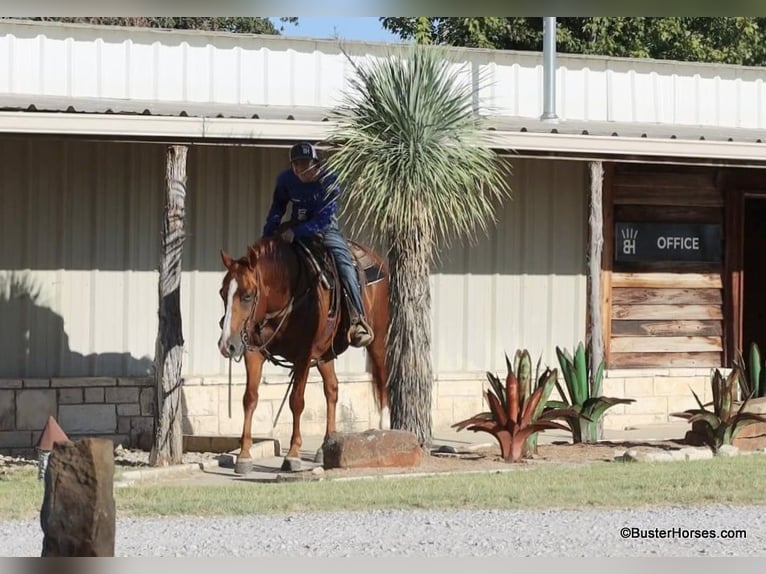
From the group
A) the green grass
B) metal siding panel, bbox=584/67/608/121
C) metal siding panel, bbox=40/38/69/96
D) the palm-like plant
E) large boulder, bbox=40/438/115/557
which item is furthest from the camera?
metal siding panel, bbox=584/67/608/121

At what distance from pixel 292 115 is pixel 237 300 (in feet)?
10.1

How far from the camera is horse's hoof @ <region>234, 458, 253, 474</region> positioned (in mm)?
12289

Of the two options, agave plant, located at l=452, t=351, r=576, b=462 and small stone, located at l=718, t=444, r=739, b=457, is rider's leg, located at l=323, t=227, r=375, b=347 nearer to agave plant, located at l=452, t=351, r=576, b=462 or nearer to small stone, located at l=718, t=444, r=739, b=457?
agave plant, located at l=452, t=351, r=576, b=462

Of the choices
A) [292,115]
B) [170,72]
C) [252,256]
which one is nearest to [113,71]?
[170,72]

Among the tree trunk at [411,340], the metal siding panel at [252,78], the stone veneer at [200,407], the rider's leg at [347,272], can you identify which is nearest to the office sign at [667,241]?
the stone veneer at [200,407]

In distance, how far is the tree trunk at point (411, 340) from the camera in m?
13.1

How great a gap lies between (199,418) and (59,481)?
25.1 ft

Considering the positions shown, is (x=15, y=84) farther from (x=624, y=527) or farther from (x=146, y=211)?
(x=624, y=527)

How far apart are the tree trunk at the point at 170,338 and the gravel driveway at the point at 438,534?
3.11m

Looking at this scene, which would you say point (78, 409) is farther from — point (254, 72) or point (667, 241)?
point (667, 241)

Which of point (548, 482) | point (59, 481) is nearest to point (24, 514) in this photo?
point (59, 481)

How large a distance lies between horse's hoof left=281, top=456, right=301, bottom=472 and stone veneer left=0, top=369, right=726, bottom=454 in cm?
223

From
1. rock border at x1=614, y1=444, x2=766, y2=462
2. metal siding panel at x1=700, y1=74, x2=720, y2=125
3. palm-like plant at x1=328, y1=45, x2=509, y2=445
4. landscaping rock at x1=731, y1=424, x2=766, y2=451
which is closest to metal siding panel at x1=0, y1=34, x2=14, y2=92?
palm-like plant at x1=328, y1=45, x2=509, y2=445

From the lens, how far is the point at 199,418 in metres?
14.8
